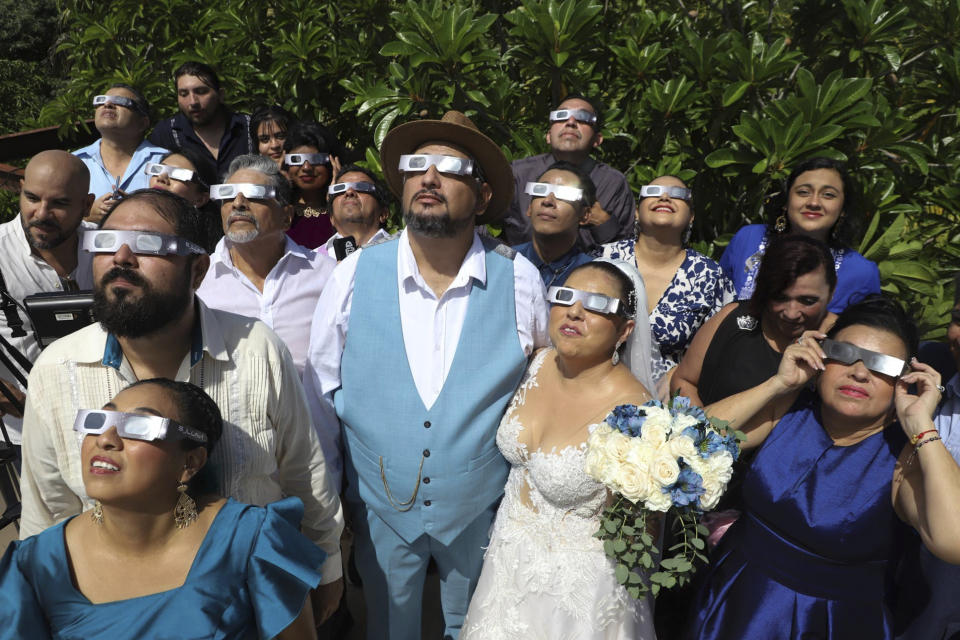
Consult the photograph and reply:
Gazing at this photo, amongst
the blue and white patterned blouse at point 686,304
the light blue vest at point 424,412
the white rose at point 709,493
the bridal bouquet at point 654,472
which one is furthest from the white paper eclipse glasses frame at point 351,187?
the white rose at point 709,493

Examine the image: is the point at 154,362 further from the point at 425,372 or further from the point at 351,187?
the point at 351,187

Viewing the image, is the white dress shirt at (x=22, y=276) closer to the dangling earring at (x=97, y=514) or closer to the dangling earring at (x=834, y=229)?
the dangling earring at (x=97, y=514)

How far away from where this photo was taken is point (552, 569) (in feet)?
7.93

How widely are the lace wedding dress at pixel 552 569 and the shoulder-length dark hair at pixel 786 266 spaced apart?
3.19 ft

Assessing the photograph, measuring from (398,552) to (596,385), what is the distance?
3.18ft

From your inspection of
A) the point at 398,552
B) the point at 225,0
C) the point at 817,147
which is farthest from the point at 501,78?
the point at 398,552

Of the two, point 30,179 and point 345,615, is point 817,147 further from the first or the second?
point 30,179

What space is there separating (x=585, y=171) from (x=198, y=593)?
10.2 ft

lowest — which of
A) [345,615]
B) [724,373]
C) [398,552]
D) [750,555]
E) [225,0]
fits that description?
[345,615]

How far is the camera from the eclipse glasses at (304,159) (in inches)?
172

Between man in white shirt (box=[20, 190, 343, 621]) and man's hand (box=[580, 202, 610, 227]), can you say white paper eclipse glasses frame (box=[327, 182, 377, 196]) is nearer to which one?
man's hand (box=[580, 202, 610, 227])

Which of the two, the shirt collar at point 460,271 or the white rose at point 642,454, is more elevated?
the shirt collar at point 460,271

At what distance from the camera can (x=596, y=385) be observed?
8.24ft

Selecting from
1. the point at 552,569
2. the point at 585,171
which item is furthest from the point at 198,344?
the point at 585,171
